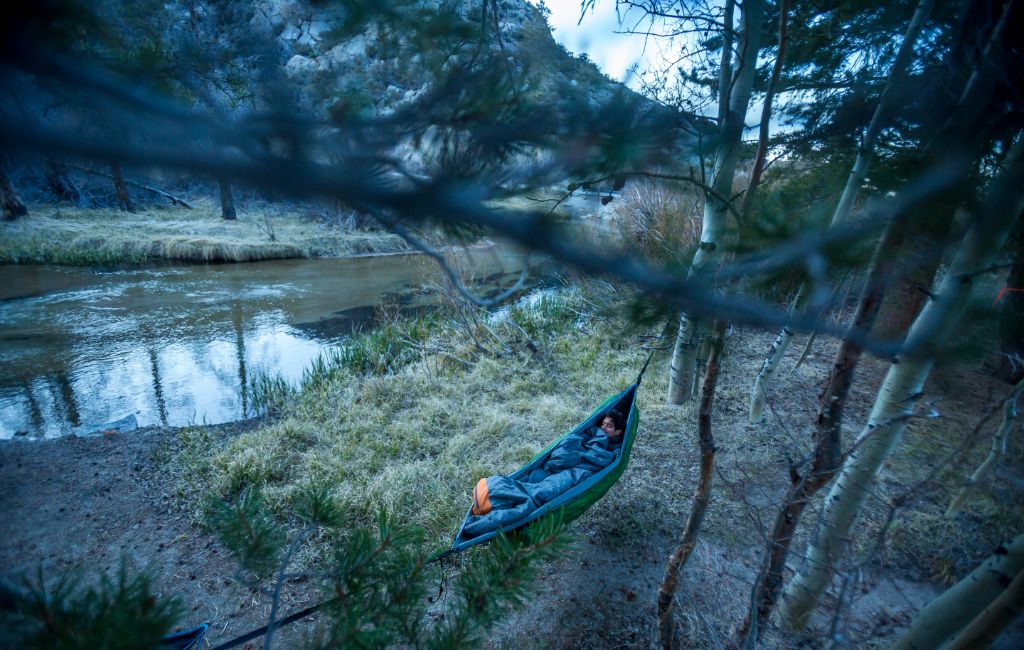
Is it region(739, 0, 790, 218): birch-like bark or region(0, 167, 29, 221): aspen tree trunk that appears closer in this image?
region(739, 0, 790, 218): birch-like bark

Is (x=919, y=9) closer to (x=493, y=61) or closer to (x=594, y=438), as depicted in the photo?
(x=493, y=61)

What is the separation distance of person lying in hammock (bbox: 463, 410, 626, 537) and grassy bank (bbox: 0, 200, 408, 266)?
637 centimetres

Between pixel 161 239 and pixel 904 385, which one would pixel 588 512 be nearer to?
pixel 904 385

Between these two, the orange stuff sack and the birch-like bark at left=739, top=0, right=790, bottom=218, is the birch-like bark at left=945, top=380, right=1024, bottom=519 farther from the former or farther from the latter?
the orange stuff sack

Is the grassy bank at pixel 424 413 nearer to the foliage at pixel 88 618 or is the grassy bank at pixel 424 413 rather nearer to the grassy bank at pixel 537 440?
the grassy bank at pixel 537 440

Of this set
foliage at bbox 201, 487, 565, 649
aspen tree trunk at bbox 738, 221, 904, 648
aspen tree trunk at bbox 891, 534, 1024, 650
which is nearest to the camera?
foliage at bbox 201, 487, 565, 649

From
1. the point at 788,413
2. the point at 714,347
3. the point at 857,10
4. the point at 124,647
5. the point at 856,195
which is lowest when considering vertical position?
the point at 788,413

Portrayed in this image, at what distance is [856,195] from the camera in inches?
85.1

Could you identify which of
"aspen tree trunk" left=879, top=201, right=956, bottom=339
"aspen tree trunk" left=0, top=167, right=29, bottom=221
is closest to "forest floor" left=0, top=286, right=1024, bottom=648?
"aspen tree trunk" left=879, top=201, right=956, bottom=339

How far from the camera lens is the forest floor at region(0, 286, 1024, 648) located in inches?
84.9

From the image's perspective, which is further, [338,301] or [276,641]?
[338,301]

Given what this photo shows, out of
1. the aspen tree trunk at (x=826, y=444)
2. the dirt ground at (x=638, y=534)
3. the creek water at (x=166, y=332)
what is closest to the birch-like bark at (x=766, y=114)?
the aspen tree trunk at (x=826, y=444)

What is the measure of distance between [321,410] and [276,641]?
8.03 feet

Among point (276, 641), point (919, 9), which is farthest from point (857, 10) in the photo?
point (276, 641)
